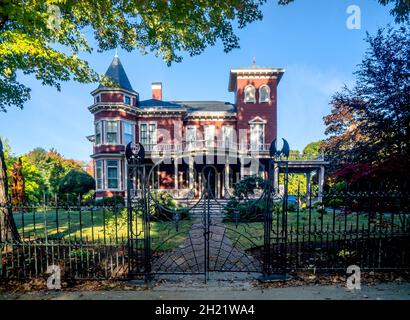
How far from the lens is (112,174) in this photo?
19109mm

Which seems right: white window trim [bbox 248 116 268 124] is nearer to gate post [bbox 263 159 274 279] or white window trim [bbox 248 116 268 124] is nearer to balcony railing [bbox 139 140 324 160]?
balcony railing [bbox 139 140 324 160]

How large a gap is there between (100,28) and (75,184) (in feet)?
57.4

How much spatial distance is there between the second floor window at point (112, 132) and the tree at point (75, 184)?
4.90 m

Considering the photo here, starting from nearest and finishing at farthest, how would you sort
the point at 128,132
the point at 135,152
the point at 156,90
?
the point at 135,152
the point at 128,132
the point at 156,90

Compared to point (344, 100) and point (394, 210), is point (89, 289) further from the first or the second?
point (344, 100)

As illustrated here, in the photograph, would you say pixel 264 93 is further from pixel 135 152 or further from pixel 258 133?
pixel 135 152

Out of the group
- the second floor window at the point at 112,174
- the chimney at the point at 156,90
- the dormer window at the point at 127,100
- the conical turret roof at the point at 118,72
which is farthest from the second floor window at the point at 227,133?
the second floor window at the point at 112,174

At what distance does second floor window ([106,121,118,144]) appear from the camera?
18906mm

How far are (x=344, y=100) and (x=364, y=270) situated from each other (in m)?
4.60

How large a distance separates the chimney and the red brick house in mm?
3242

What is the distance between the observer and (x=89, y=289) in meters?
4.02

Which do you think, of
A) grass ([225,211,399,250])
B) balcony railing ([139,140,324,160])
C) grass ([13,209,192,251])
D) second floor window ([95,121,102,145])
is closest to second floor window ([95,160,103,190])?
second floor window ([95,121,102,145])

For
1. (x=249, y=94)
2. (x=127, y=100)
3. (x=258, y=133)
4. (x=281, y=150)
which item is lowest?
(x=281, y=150)

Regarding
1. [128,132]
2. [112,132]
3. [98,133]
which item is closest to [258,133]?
[128,132]
